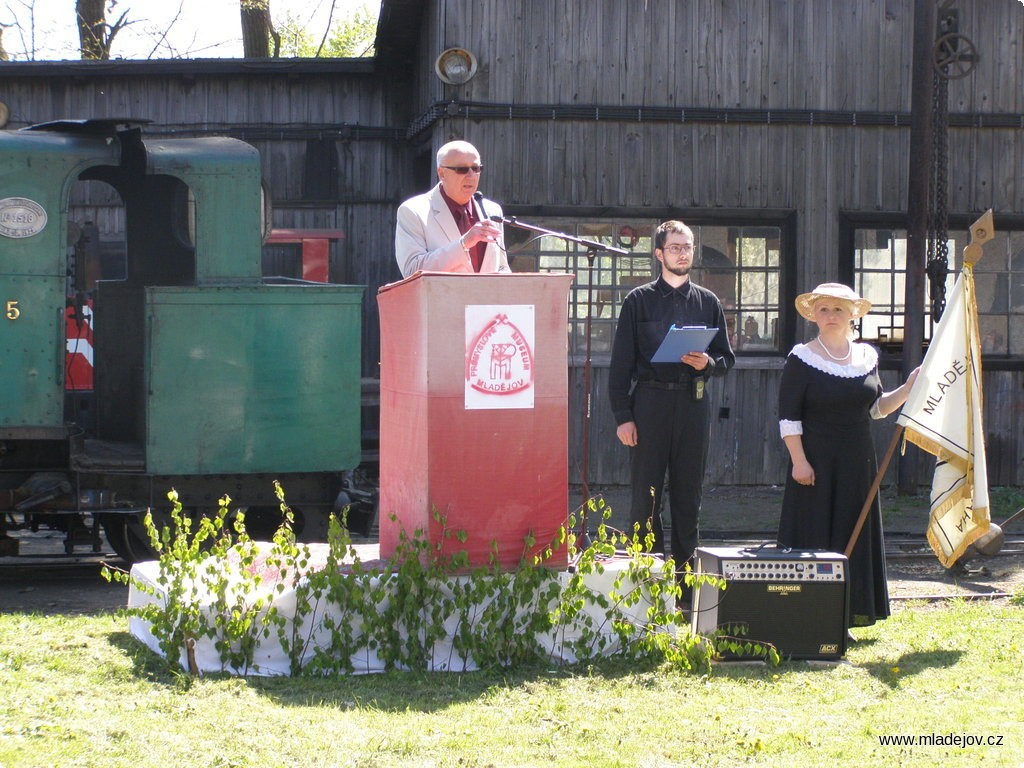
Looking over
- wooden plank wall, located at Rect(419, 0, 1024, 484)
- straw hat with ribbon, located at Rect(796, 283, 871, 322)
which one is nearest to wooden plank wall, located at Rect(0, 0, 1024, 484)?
wooden plank wall, located at Rect(419, 0, 1024, 484)

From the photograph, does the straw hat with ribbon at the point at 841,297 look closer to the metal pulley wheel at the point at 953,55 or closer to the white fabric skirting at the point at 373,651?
the white fabric skirting at the point at 373,651

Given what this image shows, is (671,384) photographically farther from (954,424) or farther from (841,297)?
(954,424)

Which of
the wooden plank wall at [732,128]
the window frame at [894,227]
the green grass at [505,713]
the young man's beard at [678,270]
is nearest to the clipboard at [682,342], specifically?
the young man's beard at [678,270]

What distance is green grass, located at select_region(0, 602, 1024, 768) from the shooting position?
14.4 ft

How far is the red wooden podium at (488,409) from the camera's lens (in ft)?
17.6

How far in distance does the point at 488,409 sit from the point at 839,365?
1.89 metres

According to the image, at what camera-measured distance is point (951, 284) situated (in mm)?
13023

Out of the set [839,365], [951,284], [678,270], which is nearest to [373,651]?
[678,270]

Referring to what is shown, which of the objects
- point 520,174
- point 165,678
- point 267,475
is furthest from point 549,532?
point 520,174

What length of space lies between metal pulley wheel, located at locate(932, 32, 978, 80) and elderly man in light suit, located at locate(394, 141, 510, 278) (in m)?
7.74

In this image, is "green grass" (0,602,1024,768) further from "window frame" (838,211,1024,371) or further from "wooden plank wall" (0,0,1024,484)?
"window frame" (838,211,1024,371)

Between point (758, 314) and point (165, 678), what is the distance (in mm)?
8713

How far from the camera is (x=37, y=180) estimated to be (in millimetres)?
7754

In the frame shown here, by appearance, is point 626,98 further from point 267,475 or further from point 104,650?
point 104,650
